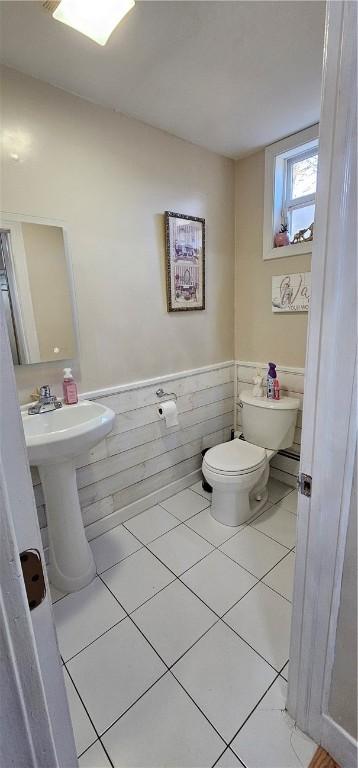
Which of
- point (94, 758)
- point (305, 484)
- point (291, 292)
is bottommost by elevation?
point (94, 758)

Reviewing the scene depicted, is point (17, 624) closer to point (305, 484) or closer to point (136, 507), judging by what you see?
point (305, 484)

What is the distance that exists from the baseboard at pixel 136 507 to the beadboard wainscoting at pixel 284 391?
1.91 feet

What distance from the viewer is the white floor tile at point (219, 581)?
1.46m

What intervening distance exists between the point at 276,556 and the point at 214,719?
79cm

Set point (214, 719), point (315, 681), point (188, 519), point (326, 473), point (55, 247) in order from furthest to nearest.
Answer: point (188, 519) < point (55, 247) < point (214, 719) < point (315, 681) < point (326, 473)

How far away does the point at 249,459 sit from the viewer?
1893 mm

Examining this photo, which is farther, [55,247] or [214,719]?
[55,247]

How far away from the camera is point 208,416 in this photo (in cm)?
237

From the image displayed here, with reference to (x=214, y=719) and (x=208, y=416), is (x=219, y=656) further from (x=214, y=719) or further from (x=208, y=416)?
(x=208, y=416)

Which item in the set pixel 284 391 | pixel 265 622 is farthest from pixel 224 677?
pixel 284 391

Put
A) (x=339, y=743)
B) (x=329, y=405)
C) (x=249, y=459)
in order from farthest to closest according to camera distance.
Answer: (x=249, y=459)
(x=339, y=743)
(x=329, y=405)

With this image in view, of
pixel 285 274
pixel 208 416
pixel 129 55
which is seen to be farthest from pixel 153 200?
pixel 208 416

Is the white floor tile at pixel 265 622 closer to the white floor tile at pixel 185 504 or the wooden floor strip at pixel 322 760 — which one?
the wooden floor strip at pixel 322 760

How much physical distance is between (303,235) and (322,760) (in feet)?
7.59
